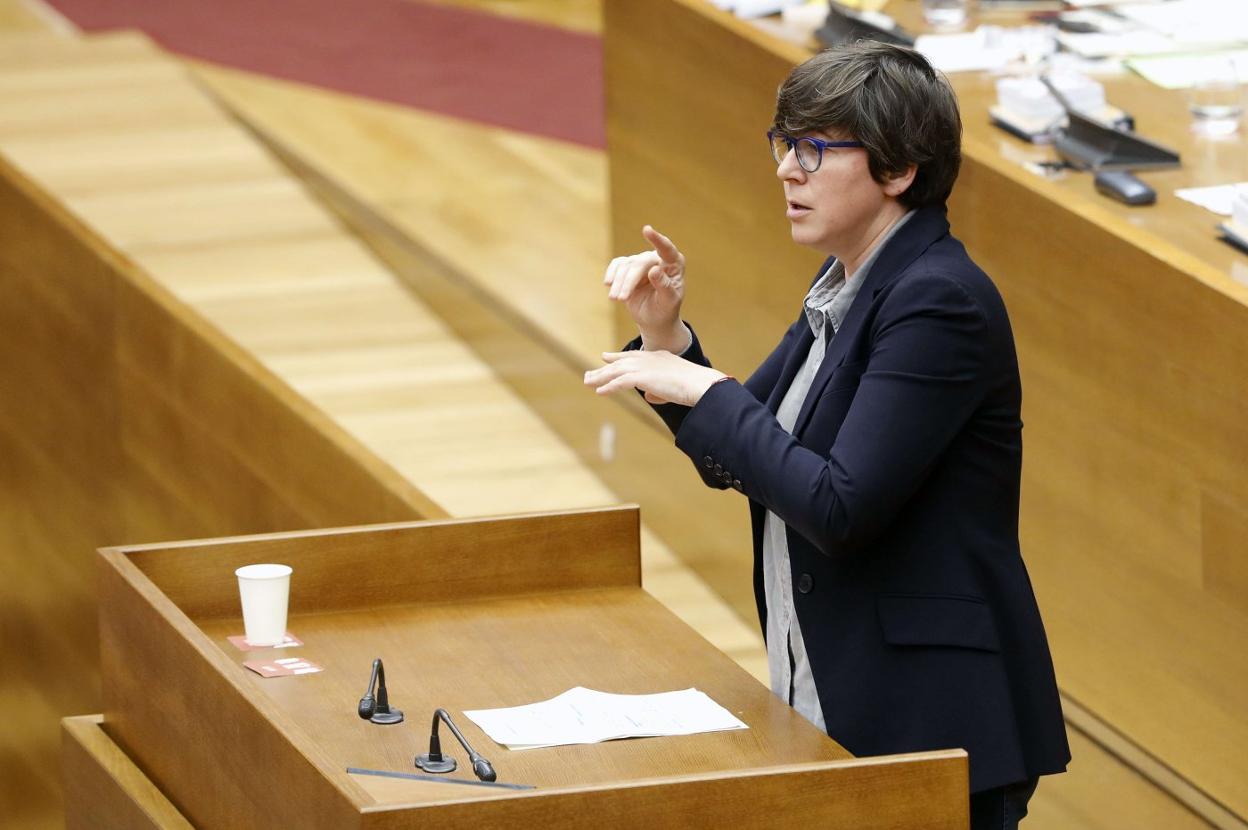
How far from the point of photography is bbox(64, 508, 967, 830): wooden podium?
126 centimetres

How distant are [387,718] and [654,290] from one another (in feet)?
1.17

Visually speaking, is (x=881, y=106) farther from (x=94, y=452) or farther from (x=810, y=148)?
(x=94, y=452)

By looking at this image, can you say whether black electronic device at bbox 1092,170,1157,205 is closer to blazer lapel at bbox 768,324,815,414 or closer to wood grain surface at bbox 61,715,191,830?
blazer lapel at bbox 768,324,815,414

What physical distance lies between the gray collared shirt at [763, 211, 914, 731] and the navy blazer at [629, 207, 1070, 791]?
26mm

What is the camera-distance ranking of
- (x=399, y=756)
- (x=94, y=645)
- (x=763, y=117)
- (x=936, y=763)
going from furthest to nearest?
(x=94, y=645) < (x=763, y=117) < (x=399, y=756) < (x=936, y=763)

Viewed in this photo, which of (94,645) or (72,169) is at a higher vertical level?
(72,169)

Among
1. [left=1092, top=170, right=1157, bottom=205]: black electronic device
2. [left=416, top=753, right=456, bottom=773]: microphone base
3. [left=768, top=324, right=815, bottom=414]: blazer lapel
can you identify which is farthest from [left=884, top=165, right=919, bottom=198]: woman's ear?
[left=1092, top=170, right=1157, bottom=205]: black electronic device

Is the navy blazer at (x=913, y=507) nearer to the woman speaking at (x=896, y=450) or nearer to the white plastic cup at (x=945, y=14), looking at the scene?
the woman speaking at (x=896, y=450)

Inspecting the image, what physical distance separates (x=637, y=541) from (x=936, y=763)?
0.55m

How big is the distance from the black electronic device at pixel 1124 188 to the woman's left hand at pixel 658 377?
0.87 meters

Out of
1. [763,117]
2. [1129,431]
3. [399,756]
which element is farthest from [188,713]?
[763,117]

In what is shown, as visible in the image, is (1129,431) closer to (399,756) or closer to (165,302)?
(399,756)

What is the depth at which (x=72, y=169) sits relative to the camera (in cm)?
429

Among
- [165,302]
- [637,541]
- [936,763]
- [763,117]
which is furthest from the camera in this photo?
[165,302]
